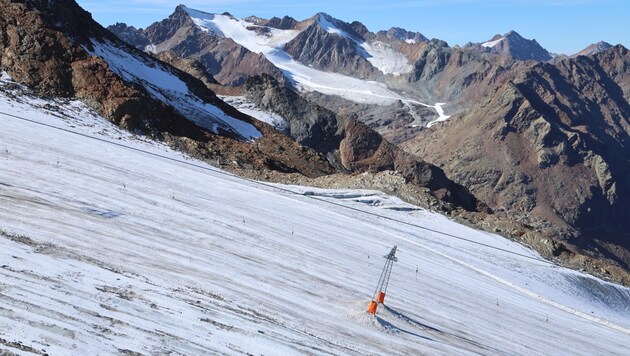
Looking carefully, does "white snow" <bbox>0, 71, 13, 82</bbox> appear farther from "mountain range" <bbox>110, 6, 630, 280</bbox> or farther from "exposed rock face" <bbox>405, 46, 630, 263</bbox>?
"exposed rock face" <bbox>405, 46, 630, 263</bbox>

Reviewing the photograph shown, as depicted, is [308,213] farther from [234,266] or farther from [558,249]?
[558,249]

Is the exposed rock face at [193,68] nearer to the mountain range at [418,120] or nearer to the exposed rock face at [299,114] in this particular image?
the mountain range at [418,120]

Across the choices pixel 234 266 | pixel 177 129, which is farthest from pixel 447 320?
pixel 177 129

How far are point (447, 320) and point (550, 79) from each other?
166862 millimetres

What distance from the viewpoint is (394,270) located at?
1529 centimetres

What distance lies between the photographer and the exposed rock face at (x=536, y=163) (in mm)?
116812

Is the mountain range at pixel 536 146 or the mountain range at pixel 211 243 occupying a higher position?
the mountain range at pixel 536 146

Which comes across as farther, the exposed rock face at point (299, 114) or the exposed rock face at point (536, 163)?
the exposed rock face at point (536, 163)

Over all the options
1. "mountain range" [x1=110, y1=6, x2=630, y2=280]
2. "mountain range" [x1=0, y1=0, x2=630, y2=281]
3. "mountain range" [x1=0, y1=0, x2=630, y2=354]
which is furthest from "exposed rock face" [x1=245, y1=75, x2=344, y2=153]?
"mountain range" [x1=110, y1=6, x2=630, y2=280]

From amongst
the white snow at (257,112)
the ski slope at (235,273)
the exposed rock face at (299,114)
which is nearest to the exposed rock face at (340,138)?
the exposed rock face at (299,114)

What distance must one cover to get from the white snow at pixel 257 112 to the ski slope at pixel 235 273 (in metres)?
31.3

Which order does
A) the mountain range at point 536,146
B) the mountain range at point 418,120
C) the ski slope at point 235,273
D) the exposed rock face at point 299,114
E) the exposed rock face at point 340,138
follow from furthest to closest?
the mountain range at point 536,146 < the exposed rock face at point 299,114 < the exposed rock face at point 340,138 < the mountain range at point 418,120 < the ski slope at point 235,273

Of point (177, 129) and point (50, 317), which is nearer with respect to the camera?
point (50, 317)

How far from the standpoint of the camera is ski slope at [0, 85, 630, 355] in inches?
336
